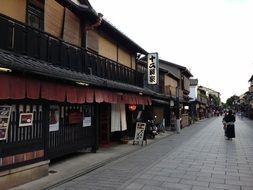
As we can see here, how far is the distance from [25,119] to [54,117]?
244 cm

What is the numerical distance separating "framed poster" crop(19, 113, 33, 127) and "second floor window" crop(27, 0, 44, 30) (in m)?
4.01

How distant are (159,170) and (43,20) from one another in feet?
23.8

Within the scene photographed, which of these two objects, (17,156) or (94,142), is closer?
(17,156)

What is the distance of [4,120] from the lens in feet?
29.1

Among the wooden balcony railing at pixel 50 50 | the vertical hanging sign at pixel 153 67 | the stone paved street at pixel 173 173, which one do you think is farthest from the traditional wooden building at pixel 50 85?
the vertical hanging sign at pixel 153 67

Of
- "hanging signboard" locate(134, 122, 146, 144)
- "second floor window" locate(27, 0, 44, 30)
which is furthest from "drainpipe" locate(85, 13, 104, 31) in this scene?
"hanging signboard" locate(134, 122, 146, 144)

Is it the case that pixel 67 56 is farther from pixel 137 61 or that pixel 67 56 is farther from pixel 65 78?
pixel 137 61

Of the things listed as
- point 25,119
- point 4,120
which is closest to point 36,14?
point 25,119

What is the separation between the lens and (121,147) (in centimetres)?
1856

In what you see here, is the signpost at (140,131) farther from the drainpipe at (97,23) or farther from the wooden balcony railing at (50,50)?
the drainpipe at (97,23)

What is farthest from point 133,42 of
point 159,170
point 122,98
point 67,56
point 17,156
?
point 17,156

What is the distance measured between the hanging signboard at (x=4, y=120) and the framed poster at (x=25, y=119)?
0.67m

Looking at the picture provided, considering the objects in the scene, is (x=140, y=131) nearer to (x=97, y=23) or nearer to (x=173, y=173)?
(x=97, y=23)

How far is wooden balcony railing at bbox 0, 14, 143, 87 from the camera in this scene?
9353 mm
